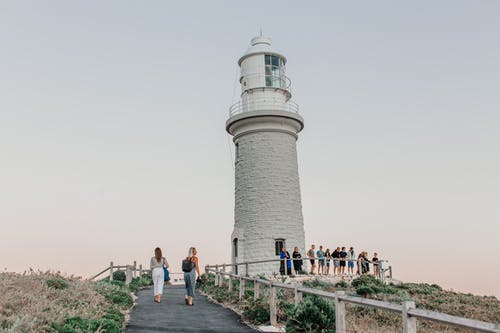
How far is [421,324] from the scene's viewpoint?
16562 mm

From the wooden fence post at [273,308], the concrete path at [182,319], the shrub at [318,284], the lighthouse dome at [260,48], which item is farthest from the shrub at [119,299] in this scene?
the lighthouse dome at [260,48]

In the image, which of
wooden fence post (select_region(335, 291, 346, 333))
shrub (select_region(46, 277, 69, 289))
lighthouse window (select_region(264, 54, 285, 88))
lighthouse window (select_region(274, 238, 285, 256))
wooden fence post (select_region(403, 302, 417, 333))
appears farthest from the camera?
lighthouse window (select_region(264, 54, 285, 88))

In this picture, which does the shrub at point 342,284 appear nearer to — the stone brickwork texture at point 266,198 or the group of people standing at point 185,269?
the stone brickwork texture at point 266,198

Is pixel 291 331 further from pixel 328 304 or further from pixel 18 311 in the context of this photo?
pixel 18 311

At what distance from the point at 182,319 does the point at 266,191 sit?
16169 mm

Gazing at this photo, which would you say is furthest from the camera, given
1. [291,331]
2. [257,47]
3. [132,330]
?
[257,47]

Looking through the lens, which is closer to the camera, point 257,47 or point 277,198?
point 277,198

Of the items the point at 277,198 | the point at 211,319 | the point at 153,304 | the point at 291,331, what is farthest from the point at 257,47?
the point at 291,331

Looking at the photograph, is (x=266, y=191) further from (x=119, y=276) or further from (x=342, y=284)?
(x=119, y=276)

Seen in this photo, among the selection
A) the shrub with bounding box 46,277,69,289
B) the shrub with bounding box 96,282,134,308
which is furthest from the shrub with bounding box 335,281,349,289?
the shrub with bounding box 46,277,69,289

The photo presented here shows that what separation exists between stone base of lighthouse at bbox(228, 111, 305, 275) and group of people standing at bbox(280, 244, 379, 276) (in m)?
1.21

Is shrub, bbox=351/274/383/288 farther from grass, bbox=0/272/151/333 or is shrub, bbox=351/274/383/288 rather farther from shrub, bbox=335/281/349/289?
grass, bbox=0/272/151/333

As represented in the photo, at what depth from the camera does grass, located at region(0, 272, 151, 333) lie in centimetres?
933

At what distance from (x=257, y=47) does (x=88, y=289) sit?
20.9 m
